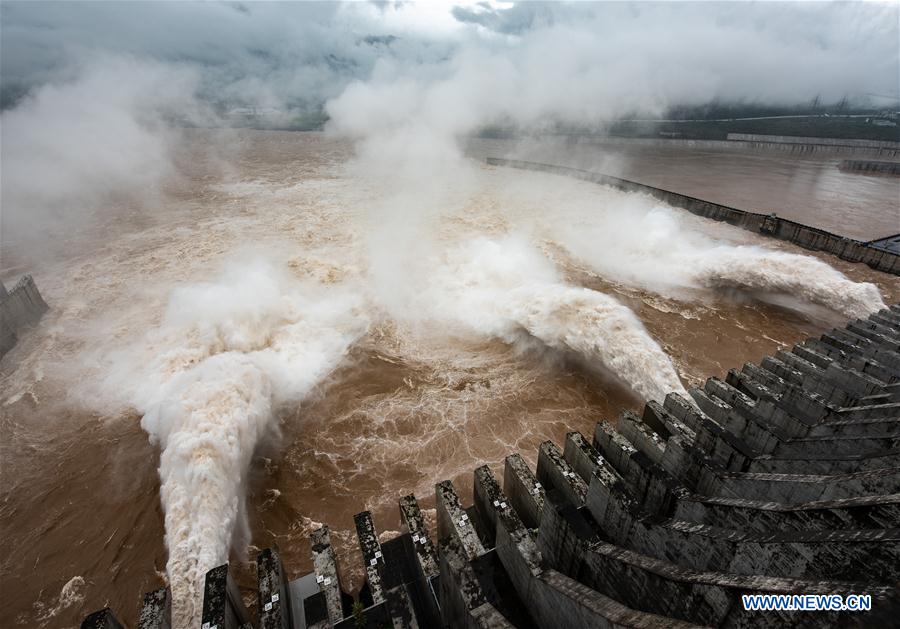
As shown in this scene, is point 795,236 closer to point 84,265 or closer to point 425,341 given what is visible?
point 425,341

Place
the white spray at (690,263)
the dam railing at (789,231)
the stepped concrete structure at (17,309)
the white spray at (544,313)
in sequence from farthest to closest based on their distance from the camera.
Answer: the dam railing at (789,231)
the white spray at (690,263)
the stepped concrete structure at (17,309)
the white spray at (544,313)

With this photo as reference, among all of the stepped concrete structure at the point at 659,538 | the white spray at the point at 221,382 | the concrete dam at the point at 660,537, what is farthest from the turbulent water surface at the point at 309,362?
the stepped concrete structure at the point at 659,538

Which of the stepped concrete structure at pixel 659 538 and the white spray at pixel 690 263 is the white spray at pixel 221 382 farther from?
the white spray at pixel 690 263

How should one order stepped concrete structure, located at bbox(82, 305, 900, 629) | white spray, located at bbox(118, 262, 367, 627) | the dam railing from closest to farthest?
stepped concrete structure, located at bbox(82, 305, 900, 629), white spray, located at bbox(118, 262, 367, 627), the dam railing

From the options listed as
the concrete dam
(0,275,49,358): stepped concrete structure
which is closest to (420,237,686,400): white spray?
the concrete dam

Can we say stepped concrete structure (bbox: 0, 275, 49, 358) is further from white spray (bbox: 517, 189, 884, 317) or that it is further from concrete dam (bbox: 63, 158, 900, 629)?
white spray (bbox: 517, 189, 884, 317)

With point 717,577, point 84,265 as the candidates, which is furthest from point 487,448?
point 84,265
